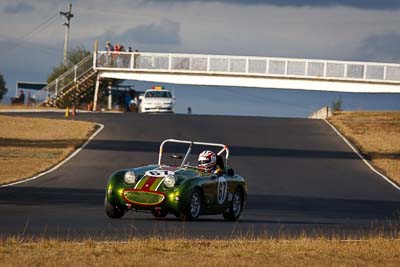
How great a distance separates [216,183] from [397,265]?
7216mm

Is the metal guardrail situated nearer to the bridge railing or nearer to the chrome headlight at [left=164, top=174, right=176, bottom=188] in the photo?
the bridge railing

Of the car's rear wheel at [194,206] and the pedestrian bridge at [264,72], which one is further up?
the pedestrian bridge at [264,72]

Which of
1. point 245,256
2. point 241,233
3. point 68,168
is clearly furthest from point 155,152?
point 245,256

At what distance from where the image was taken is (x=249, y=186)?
32094 mm

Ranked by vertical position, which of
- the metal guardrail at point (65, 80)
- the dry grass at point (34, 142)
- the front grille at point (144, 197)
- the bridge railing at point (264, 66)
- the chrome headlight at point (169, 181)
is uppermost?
the bridge railing at point (264, 66)

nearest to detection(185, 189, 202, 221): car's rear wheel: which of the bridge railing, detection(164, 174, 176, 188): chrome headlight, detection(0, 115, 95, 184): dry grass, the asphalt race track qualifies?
the asphalt race track

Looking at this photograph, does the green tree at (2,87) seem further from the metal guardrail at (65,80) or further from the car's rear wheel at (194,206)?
the car's rear wheel at (194,206)

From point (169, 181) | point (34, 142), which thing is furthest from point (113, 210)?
point (34, 142)

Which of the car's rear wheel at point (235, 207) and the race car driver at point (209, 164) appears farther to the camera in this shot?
the car's rear wheel at point (235, 207)

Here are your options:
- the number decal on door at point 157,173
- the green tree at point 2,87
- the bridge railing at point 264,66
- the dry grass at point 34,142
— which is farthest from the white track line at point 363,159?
the green tree at point 2,87

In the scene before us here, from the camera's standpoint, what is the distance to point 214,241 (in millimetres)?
14695

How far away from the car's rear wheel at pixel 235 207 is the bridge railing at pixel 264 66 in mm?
43143

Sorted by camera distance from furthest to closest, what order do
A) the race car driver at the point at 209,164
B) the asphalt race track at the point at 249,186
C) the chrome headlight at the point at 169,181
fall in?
1. the race car driver at the point at 209,164
2. the chrome headlight at the point at 169,181
3. the asphalt race track at the point at 249,186

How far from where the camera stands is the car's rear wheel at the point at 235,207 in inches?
812
